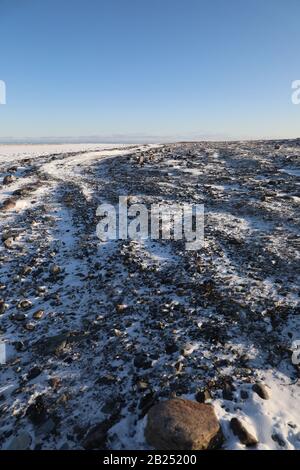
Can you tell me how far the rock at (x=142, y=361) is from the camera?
685 centimetres

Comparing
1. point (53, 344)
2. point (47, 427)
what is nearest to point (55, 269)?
point (53, 344)

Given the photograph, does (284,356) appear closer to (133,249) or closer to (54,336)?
(54,336)

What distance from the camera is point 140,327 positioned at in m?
8.05

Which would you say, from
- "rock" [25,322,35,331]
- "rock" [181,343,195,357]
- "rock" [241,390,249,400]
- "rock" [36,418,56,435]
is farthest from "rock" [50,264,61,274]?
"rock" [241,390,249,400]

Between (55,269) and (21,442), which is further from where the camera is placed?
(55,269)

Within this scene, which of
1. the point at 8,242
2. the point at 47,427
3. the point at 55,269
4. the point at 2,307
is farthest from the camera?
the point at 8,242

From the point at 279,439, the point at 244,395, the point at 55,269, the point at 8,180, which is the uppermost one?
the point at 8,180

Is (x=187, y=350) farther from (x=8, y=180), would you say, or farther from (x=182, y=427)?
(x=8, y=180)

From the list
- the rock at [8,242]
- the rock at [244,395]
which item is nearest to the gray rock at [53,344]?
the rock at [244,395]

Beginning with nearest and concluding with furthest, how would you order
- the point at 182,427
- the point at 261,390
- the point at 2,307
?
the point at 182,427 < the point at 261,390 < the point at 2,307

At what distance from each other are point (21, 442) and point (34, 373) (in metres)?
1.53

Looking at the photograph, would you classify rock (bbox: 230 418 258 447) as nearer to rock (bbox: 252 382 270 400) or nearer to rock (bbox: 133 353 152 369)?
rock (bbox: 252 382 270 400)

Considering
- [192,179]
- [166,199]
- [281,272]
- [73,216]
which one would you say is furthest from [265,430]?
[192,179]

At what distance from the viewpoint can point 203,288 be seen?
9.47 meters
